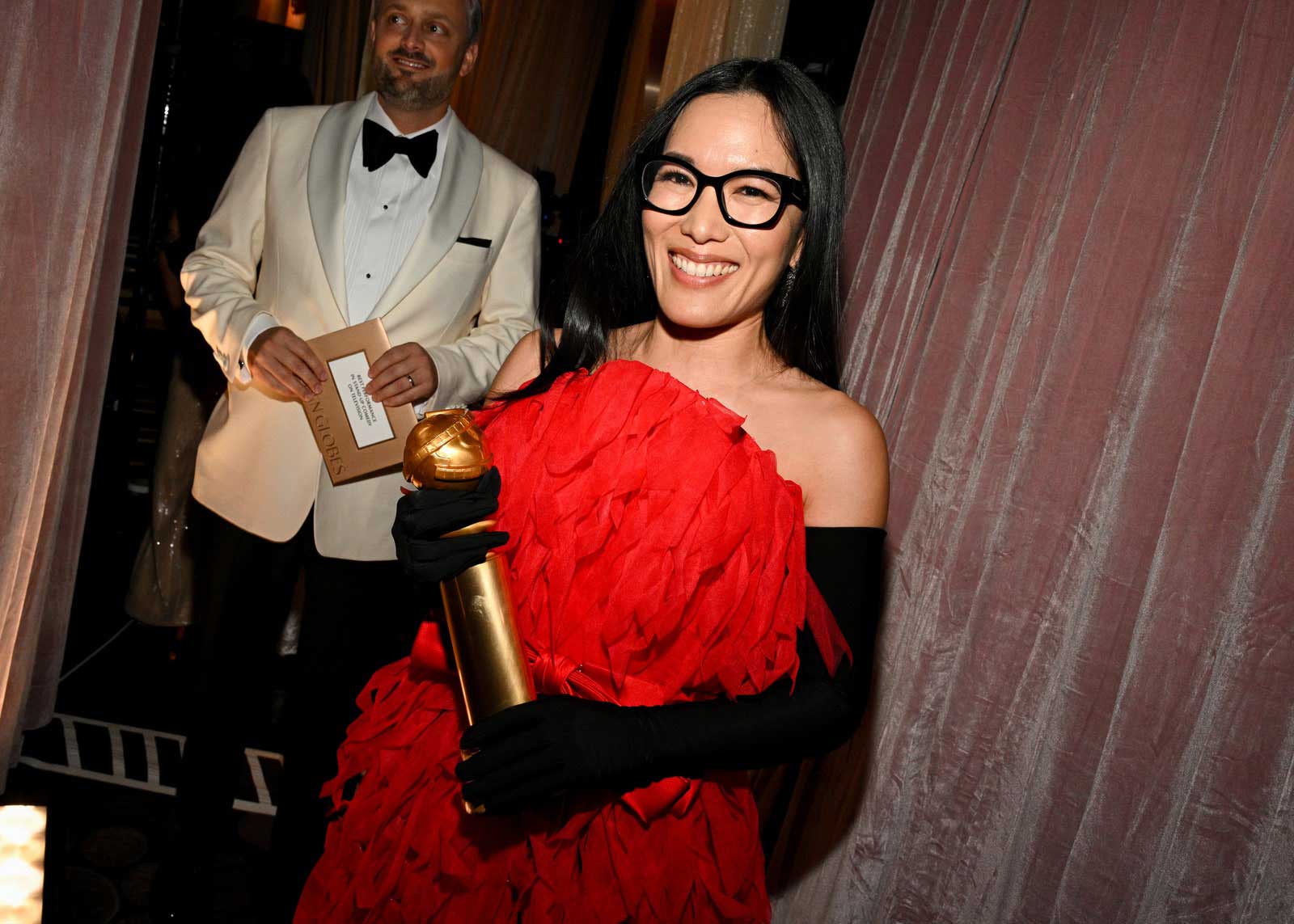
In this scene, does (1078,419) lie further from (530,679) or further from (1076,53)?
(530,679)

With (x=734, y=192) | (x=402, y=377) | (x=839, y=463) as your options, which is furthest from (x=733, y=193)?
(x=402, y=377)

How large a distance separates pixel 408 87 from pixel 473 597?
1.54 m

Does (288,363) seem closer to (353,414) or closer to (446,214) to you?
(353,414)

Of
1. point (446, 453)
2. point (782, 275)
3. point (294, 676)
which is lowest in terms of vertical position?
point (294, 676)

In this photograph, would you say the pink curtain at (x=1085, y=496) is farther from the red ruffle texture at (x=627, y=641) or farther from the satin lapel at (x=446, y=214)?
the satin lapel at (x=446, y=214)

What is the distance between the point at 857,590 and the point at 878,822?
3.22 feet

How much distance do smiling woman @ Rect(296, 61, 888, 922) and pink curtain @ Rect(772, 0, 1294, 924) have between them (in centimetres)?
53

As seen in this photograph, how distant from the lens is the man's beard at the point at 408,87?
2217 mm

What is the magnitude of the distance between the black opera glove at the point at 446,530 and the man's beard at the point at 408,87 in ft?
4.55

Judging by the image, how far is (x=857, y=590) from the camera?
1.30m

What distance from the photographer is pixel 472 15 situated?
2.28 meters

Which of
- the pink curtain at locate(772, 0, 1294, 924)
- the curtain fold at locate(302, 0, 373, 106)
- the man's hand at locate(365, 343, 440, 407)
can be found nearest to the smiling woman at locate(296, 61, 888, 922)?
the pink curtain at locate(772, 0, 1294, 924)

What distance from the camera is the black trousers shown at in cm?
223

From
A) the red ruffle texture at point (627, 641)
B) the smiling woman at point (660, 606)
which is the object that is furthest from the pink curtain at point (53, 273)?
the red ruffle texture at point (627, 641)
